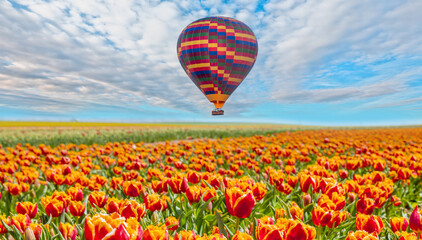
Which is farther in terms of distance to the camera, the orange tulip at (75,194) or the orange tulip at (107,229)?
the orange tulip at (75,194)

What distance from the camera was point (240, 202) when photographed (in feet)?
6.79

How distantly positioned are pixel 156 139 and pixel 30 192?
17.0 m

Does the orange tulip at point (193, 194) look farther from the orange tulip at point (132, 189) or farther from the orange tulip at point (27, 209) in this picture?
the orange tulip at point (27, 209)

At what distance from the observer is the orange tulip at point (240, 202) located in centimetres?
206

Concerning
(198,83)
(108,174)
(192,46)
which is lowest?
(108,174)

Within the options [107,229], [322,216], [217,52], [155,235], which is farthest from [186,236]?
[217,52]

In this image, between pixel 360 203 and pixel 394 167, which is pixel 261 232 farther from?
pixel 394 167

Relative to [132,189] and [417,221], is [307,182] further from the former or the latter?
[132,189]

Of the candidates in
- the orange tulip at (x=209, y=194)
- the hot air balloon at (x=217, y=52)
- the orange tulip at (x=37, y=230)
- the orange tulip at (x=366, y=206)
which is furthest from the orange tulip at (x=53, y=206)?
the hot air balloon at (x=217, y=52)

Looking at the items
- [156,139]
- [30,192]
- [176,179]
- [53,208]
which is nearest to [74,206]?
[53,208]

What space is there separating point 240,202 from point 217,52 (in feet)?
45.9

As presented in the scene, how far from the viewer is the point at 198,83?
54.4 feet

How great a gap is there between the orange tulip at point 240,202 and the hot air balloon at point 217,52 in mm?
13879

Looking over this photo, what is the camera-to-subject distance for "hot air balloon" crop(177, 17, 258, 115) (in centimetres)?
1535
